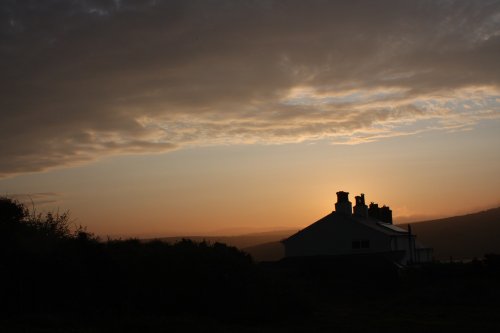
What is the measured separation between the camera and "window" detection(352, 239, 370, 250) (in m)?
50.9

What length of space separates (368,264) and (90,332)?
31.2m

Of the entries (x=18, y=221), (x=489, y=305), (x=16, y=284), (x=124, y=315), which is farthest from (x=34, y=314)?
(x=489, y=305)

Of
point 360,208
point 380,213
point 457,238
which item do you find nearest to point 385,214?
point 380,213

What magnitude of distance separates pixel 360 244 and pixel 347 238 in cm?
135

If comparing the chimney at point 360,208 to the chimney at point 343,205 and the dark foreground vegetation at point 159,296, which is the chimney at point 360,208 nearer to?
the chimney at point 343,205

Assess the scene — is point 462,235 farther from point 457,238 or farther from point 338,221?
point 338,221

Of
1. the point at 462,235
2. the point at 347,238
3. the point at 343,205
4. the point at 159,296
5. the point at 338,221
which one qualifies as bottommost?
the point at 159,296

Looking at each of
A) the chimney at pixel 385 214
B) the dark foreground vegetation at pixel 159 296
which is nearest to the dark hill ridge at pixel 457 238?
the chimney at pixel 385 214

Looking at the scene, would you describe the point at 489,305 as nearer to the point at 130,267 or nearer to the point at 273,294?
the point at 273,294

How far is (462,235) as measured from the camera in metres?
148

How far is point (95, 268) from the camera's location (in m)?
24.1

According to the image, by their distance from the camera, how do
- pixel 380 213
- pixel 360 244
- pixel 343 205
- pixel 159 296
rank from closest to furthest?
pixel 159 296 < pixel 360 244 < pixel 343 205 < pixel 380 213

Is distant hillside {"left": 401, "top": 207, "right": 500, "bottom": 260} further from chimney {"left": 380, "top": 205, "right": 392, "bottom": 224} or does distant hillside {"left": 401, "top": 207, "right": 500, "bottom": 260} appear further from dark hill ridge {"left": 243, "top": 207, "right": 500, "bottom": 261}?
chimney {"left": 380, "top": 205, "right": 392, "bottom": 224}

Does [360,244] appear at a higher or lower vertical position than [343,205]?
lower
